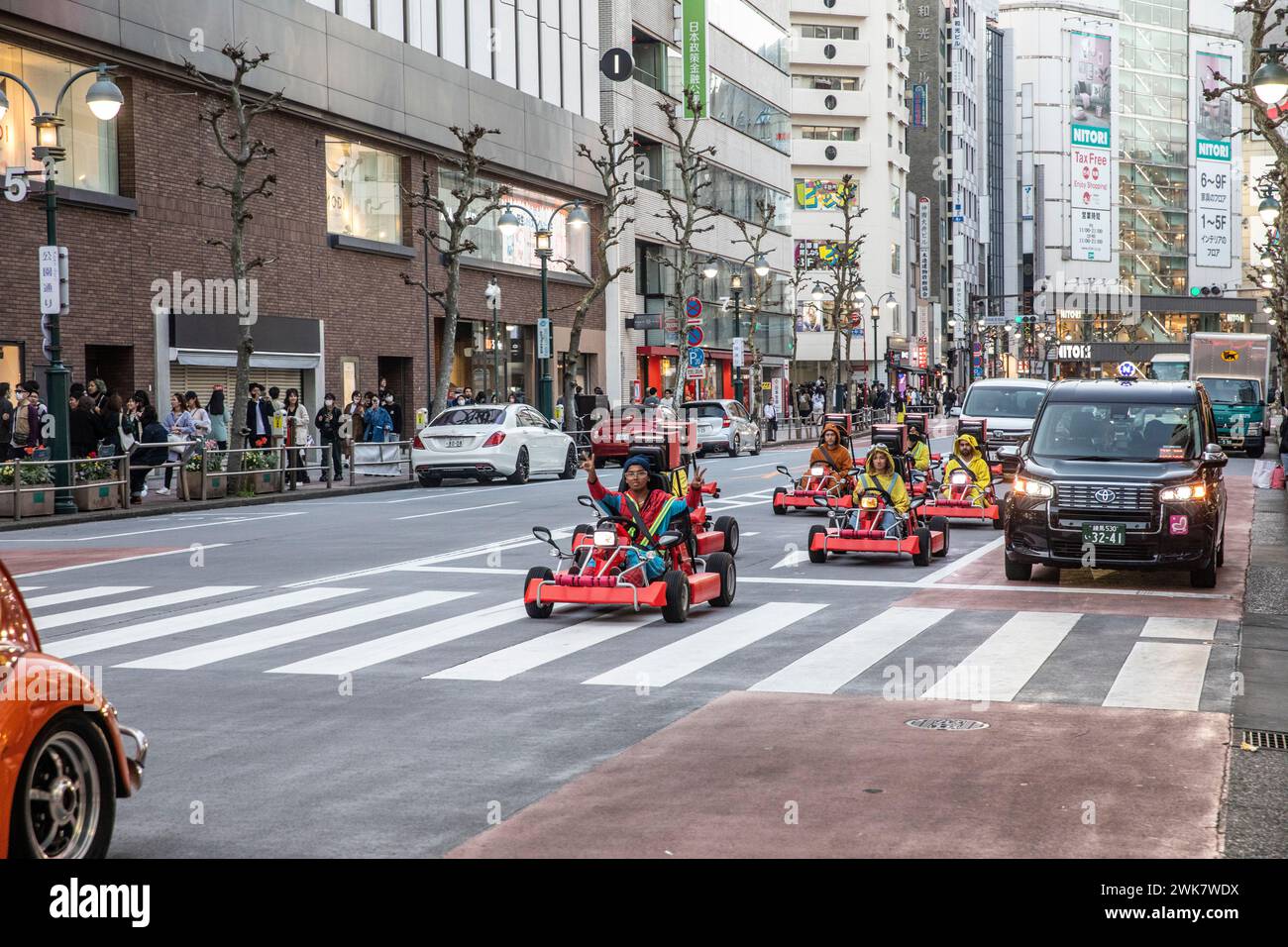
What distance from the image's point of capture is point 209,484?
94.0 feet

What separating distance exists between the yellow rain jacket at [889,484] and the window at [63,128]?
19625 mm

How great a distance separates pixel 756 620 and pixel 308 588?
468 cm

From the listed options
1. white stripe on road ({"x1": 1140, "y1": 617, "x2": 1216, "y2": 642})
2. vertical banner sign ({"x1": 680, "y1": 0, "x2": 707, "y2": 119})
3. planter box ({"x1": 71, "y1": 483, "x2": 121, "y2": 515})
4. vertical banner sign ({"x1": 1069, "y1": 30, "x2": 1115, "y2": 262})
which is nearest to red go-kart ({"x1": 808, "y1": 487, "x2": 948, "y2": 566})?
white stripe on road ({"x1": 1140, "y1": 617, "x2": 1216, "y2": 642})

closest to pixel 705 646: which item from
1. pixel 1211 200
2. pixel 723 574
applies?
pixel 723 574

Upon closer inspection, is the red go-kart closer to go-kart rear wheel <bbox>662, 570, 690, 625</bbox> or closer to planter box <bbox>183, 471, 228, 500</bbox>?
go-kart rear wheel <bbox>662, 570, 690, 625</bbox>

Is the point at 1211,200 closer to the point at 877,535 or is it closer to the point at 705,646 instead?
the point at 877,535

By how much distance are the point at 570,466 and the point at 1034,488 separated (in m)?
21.1

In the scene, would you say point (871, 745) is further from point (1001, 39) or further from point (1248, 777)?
point (1001, 39)

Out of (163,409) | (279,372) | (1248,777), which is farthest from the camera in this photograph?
(279,372)

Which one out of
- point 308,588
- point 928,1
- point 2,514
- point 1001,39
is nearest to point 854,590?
point 308,588

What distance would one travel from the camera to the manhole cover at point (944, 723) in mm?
8617

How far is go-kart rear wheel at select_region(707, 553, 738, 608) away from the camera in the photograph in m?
13.9

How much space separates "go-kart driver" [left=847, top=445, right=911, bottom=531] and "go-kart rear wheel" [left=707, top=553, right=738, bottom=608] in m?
4.07

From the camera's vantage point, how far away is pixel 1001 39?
162375 mm
